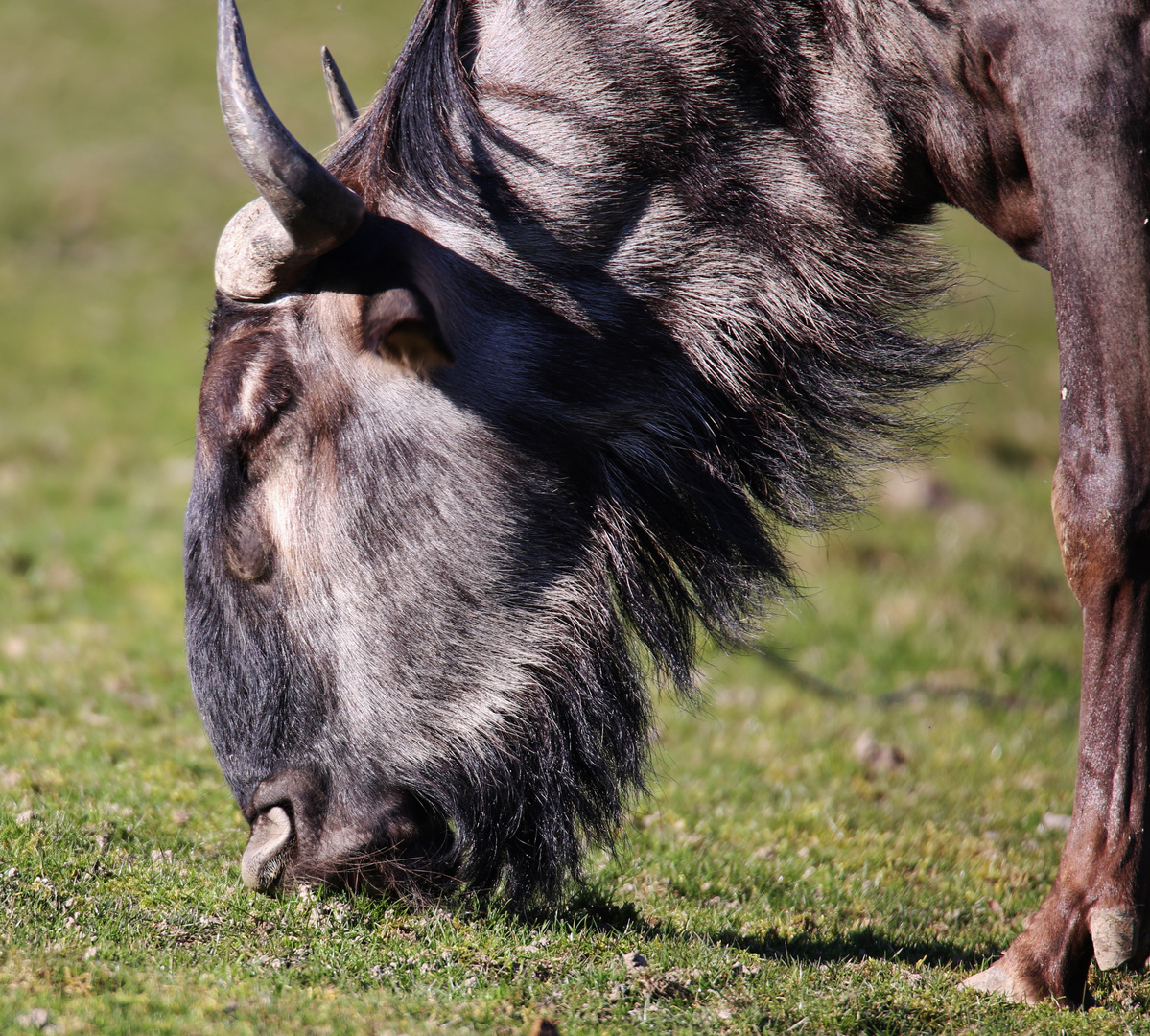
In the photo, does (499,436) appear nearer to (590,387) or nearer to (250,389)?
(590,387)

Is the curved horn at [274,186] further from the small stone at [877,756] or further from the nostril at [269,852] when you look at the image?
the small stone at [877,756]

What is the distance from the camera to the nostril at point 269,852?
3648mm

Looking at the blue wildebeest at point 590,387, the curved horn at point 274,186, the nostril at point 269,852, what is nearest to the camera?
the curved horn at point 274,186

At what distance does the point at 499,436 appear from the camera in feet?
12.4

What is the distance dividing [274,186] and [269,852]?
196 centimetres

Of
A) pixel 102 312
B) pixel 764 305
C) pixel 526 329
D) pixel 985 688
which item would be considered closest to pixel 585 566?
pixel 526 329

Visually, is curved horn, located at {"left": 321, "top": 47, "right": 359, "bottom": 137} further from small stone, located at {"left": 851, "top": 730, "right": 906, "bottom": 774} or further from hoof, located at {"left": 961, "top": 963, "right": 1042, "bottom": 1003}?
small stone, located at {"left": 851, "top": 730, "right": 906, "bottom": 774}

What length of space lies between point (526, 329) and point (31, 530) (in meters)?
6.64

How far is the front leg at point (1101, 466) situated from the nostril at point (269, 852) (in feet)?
6.84

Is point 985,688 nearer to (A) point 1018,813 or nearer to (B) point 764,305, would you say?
(A) point 1018,813

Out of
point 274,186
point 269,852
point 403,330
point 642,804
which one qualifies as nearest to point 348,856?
point 269,852

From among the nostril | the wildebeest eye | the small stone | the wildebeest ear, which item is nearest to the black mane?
the wildebeest ear

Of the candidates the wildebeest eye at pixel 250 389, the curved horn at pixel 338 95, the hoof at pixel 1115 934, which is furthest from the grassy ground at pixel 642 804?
the curved horn at pixel 338 95

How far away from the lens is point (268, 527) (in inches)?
149
